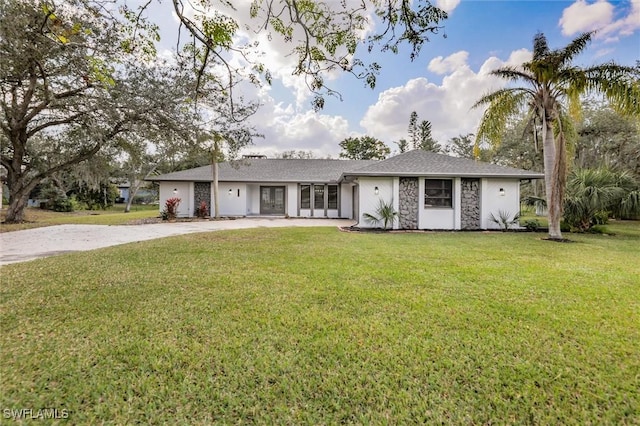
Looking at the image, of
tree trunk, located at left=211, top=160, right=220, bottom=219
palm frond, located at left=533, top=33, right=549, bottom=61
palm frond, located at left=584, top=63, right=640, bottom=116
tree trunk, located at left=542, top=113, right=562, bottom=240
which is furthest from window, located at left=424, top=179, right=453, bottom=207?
tree trunk, located at left=211, top=160, right=220, bottom=219

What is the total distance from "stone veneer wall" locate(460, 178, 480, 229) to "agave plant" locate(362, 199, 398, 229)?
297 centimetres

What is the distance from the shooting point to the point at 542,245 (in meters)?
8.66

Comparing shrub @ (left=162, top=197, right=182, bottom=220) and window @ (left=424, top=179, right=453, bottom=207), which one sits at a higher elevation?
window @ (left=424, top=179, right=453, bottom=207)

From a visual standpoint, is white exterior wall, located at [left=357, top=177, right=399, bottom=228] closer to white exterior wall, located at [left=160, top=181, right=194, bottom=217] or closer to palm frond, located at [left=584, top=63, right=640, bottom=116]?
palm frond, located at [left=584, top=63, right=640, bottom=116]

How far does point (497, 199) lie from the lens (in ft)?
41.5

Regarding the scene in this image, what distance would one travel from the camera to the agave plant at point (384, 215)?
40.0 ft

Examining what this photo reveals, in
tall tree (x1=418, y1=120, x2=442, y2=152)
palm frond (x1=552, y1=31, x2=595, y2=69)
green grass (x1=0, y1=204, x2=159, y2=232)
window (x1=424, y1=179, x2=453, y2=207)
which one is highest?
tall tree (x1=418, y1=120, x2=442, y2=152)

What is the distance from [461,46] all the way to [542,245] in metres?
6.55

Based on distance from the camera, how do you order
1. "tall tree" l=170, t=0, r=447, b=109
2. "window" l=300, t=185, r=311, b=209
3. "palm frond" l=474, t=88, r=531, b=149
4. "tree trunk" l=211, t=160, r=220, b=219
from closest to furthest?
"tall tree" l=170, t=0, r=447, b=109 → "palm frond" l=474, t=88, r=531, b=149 → "tree trunk" l=211, t=160, r=220, b=219 → "window" l=300, t=185, r=311, b=209

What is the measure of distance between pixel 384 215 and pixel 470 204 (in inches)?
151

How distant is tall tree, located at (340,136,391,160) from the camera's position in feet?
120

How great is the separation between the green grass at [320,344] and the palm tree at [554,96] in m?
5.05

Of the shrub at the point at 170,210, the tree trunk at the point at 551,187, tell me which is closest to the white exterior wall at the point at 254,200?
the shrub at the point at 170,210

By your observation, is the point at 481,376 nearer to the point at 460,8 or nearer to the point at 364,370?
the point at 364,370
